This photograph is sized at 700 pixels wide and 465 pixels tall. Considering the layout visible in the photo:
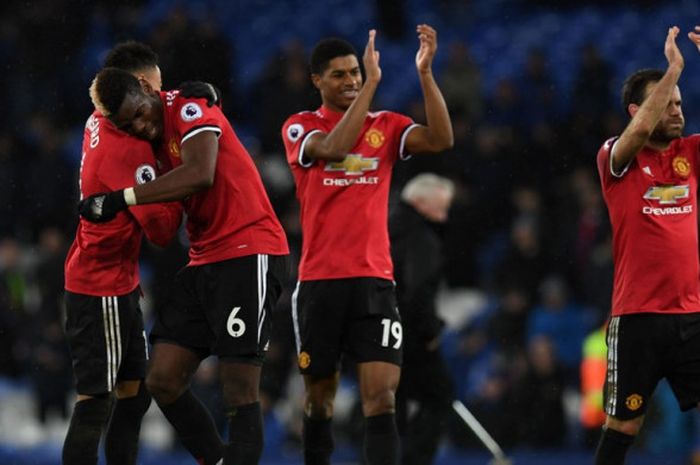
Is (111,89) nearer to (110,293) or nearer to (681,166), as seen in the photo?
(110,293)

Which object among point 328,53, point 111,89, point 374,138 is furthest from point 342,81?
point 111,89

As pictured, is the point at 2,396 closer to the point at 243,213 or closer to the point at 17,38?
the point at 17,38

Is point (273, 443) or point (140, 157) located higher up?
point (140, 157)

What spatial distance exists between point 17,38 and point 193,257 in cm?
1027

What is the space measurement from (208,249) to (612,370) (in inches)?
77.5

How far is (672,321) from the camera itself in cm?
670

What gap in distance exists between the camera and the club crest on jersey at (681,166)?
6.87 m

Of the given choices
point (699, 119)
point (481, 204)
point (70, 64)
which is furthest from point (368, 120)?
point (70, 64)

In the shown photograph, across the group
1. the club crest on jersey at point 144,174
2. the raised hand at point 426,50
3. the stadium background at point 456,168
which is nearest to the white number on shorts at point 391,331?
the raised hand at point 426,50

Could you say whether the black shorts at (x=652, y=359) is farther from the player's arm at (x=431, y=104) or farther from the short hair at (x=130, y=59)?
the short hair at (x=130, y=59)

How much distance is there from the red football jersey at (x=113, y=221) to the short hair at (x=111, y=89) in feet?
0.86

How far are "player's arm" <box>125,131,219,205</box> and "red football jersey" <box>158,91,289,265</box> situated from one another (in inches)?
6.3

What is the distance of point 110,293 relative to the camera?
6754mm

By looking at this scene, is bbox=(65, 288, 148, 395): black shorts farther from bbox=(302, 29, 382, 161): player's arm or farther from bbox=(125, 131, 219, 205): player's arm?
bbox=(302, 29, 382, 161): player's arm
